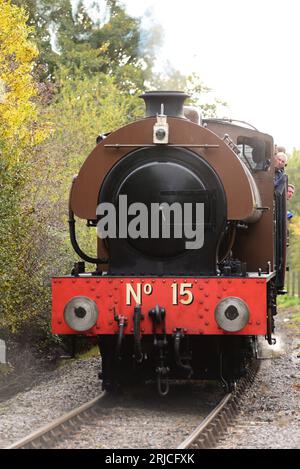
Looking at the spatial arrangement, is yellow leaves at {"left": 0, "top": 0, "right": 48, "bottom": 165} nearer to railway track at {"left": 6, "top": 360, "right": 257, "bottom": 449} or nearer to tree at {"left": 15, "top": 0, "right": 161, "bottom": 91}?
railway track at {"left": 6, "top": 360, "right": 257, "bottom": 449}

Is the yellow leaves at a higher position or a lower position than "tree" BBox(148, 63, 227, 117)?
lower

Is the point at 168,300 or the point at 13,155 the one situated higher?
the point at 13,155

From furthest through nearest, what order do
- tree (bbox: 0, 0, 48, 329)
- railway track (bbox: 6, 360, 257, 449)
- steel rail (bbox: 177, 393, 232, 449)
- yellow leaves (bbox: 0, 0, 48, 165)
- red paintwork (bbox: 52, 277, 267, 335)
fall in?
yellow leaves (bbox: 0, 0, 48, 165), tree (bbox: 0, 0, 48, 329), red paintwork (bbox: 52, 277, 267, 335), railway track (bbox: 6, 360, 257, 449), steel rail (bbox: 177, 393, 232, 449)

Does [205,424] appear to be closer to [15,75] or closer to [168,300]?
[168,300]

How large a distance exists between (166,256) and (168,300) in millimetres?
533

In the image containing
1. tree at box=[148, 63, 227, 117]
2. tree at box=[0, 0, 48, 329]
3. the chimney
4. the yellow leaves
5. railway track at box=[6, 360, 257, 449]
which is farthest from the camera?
tree at box=[148, 63, 227, 117]

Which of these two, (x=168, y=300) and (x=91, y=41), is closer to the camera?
(x=168, y=300)

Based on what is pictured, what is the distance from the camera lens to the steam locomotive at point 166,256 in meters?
9.00

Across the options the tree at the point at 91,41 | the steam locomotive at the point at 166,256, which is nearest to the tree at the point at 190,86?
the tree at the point at 91,41

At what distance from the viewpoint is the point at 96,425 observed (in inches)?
341

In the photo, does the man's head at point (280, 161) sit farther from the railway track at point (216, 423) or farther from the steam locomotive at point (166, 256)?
the railway track at point (216, 423)

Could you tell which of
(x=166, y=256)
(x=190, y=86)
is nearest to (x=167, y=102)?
(x=166, y=256)

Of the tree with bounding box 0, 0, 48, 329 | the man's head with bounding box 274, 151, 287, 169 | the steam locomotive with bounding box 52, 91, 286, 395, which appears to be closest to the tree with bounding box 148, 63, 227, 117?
the tree with bounding box 0, 0, 48, 329

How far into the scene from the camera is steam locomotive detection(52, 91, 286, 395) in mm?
9000
